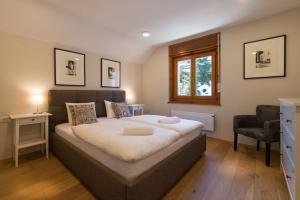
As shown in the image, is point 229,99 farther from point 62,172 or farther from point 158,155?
point 62,172

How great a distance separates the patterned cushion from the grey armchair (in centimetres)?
273

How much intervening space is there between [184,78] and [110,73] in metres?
2.04

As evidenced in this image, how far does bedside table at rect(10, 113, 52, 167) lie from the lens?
2248 mm

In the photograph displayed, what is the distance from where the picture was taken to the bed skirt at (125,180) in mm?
1269

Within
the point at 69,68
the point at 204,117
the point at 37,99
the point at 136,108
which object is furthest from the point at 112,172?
the point at 136,108

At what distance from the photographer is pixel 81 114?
2.70m

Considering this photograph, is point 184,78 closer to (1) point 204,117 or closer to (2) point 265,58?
(1) point 204,117

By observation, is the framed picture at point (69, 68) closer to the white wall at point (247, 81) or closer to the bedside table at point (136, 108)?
the bedside table at point (136, 108)

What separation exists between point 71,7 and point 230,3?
97.9 inches

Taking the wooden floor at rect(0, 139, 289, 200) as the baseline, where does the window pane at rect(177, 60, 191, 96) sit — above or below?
above

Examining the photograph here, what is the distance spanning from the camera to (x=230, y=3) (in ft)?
7.52

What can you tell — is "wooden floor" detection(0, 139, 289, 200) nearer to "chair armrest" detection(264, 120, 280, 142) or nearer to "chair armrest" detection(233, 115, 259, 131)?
"chair armrest" detection(264, 120, 280, 142)

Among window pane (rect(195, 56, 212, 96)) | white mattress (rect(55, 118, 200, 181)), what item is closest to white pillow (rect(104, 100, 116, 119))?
white mattress (rect(55, 118, 200, 181))

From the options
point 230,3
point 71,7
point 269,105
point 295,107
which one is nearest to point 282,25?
point 230,3
